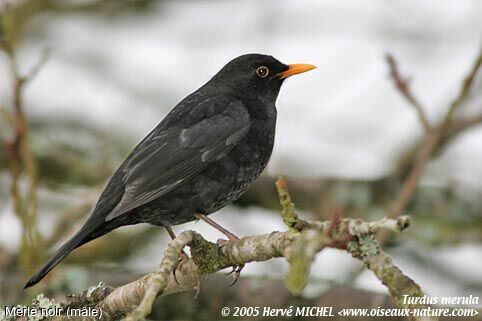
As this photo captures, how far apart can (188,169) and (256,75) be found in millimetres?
1100

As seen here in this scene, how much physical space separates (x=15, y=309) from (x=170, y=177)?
44.2 inches

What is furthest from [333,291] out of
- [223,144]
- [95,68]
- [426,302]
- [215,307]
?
[95,68]

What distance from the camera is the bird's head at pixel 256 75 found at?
5344 mm

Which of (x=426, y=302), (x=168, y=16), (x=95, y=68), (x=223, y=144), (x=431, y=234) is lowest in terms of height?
(x=426, y=302)

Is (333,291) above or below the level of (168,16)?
below

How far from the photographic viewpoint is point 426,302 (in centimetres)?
265

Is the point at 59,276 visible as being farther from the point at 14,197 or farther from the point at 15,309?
the point at 15,309

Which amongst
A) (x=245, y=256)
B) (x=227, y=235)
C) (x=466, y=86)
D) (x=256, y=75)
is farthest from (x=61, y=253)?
(x=466, y=86)

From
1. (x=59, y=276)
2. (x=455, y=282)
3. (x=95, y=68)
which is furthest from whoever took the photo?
(x=95, y=68)

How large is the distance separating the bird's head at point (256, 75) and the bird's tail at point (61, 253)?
59.3 inches

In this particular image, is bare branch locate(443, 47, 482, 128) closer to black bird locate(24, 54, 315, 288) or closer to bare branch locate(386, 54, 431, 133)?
bare branch locate(386, 54, 431, 133)

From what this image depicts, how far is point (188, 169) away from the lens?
4551mm

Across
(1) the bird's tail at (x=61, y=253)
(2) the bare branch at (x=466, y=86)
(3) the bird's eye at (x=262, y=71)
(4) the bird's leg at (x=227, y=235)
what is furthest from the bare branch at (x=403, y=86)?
(1) the bird's tail at (x=61, y=253)

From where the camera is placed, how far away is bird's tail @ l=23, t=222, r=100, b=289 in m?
4.02
